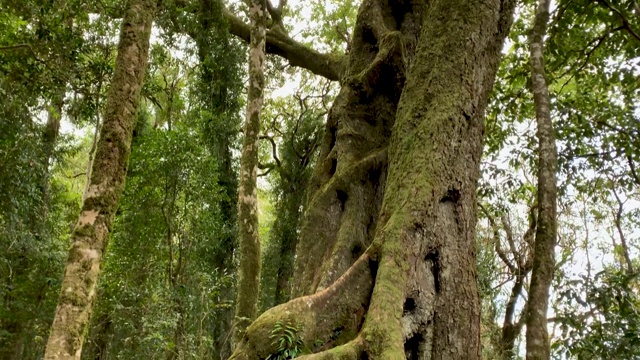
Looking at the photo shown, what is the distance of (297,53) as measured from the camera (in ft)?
33.2

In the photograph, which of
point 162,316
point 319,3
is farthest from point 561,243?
point 162,316

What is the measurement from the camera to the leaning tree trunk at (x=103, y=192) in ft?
13.3

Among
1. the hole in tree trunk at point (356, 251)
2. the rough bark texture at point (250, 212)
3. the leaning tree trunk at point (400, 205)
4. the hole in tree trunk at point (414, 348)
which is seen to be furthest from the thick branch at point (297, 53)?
the hole in tree trunk at point (414, 348)

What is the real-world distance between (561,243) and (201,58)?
33.7 ft

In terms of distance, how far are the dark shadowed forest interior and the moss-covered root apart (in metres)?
0.01

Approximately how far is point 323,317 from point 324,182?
1.85 meters

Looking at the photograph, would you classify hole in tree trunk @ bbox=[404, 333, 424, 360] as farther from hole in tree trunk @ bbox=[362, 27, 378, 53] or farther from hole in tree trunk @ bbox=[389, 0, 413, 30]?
hole in tree trunk @ bbox=[389, 0, 413, 30]

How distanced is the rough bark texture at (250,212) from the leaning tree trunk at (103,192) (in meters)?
2.33

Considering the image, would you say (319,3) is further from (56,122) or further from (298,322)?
(298,322)

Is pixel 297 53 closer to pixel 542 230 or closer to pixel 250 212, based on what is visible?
pixel 250 212

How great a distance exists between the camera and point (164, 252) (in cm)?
991

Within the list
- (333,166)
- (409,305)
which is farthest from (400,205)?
(333,166)

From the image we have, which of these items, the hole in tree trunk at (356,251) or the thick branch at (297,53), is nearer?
the hole in tree trunk at (356,251)

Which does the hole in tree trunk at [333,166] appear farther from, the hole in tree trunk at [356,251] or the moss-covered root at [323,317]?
the moss-covered root at [323,317]
